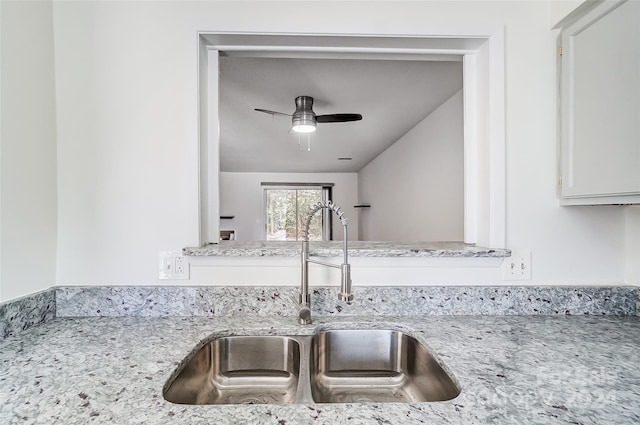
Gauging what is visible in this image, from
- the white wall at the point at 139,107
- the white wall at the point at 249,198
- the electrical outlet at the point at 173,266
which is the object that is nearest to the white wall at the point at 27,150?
the white wall at the point at 139,107

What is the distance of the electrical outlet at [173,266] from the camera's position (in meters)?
1.22

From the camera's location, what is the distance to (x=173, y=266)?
122 cm

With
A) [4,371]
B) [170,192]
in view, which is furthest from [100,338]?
[170,192]

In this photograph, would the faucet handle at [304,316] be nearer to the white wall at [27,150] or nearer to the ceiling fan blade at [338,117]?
the white wall at [27,150]

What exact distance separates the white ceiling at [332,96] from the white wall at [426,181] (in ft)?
0.58

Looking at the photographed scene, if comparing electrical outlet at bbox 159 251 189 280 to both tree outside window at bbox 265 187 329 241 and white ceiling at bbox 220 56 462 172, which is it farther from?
tree outside window at bbox 265 187 329 241

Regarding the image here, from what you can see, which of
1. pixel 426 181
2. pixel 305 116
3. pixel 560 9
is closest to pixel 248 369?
pixel 560 9

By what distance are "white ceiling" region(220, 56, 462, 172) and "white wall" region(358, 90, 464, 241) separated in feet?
0.58

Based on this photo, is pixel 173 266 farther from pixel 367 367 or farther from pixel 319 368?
pixel 367 367

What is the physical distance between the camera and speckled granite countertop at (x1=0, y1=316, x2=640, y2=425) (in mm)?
629

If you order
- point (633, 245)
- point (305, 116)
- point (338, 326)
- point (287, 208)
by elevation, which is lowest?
point (338, 326)

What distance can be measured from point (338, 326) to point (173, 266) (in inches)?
26.7

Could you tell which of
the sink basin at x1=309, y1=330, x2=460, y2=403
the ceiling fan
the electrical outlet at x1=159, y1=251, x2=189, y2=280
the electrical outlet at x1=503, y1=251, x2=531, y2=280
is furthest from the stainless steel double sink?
the ceiling fan

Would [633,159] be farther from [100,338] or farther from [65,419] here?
[100,338]
